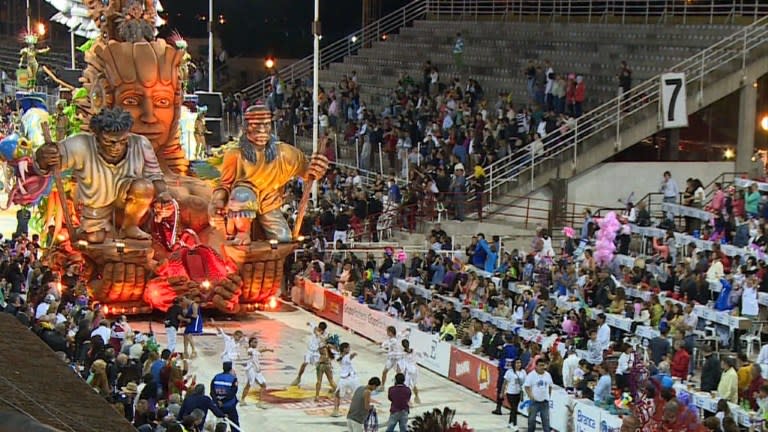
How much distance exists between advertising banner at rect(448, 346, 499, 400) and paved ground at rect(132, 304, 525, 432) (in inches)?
5.3

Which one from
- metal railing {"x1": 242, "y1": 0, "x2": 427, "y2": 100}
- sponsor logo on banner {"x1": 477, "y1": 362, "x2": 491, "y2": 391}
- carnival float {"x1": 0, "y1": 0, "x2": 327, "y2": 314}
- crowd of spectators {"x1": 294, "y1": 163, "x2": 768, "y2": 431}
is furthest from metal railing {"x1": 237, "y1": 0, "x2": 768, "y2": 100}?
sponsor logo on banner {"x1": 477, "y1": 362, "x2": 491, "y2": 391}

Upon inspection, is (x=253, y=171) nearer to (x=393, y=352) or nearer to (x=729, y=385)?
(x=393, y=352)

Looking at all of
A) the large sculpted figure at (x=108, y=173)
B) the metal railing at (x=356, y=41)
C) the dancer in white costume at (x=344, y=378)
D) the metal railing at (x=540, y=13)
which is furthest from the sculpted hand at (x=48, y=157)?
the metal railing at (x=356, y=41)

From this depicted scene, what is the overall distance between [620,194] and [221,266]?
34.1ft

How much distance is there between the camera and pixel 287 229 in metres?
25.7

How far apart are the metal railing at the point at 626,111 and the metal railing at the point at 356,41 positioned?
1291cm

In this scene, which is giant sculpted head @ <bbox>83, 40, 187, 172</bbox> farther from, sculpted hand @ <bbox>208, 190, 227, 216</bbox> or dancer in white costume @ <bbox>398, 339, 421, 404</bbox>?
dancer in white costume @ <bbox>398, 339, 421, 404</bbox>

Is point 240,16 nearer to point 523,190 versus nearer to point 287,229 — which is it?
point 523,190

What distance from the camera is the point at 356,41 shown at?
1763 inches

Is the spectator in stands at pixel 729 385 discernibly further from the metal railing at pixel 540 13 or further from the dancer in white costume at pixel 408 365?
the metal railing at pixel 540 13

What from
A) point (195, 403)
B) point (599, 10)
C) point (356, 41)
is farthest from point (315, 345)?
point (356, 41)

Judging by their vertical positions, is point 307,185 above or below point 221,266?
above

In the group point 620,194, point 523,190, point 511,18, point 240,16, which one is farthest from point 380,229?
point 240,16

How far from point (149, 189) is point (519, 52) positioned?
637 inches
